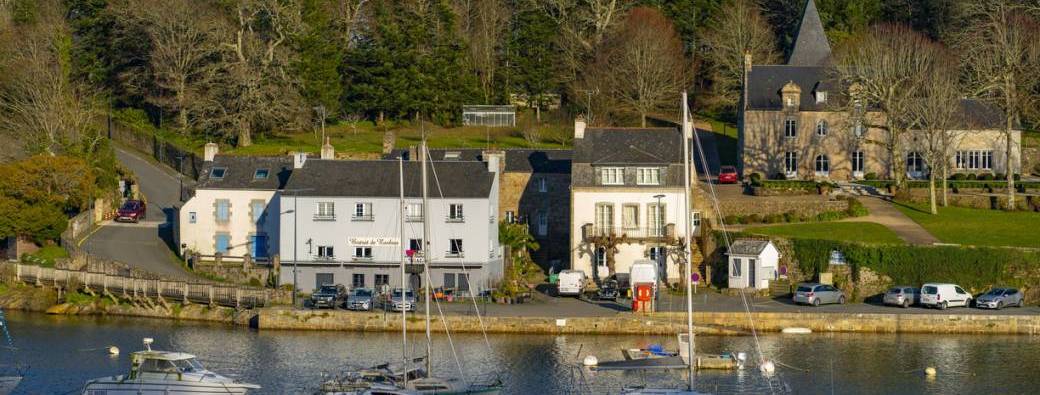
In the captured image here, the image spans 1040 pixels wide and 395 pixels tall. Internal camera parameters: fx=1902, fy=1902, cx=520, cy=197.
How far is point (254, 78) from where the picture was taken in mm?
108750

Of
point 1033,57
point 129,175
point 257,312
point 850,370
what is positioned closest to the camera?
point 850,370

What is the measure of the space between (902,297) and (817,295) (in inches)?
135

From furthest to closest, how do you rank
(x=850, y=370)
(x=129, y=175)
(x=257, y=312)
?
(x=129, y=175) → (x=257, y=312) → (x=850, y=370)

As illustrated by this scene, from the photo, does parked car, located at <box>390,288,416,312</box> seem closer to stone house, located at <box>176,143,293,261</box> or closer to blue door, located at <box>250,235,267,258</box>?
blue door, located at <box>250,235,267,258</box>

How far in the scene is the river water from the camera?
63.9 metres

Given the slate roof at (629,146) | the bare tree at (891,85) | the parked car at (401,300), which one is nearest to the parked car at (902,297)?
the slate roof at (629,146)

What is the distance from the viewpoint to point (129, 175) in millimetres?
101438

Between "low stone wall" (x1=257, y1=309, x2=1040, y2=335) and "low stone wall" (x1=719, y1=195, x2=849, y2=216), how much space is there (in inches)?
574

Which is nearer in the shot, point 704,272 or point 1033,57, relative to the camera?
point 704,272

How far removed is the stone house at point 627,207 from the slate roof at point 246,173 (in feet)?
44.7

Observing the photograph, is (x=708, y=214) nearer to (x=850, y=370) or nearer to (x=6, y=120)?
(x=850, y=370)

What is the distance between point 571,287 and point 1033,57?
4170cm

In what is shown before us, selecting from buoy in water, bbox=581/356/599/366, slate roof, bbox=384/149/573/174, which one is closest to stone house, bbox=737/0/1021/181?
slate roof, bbox=384/149/573/174

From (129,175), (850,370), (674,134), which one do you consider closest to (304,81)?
(129,175)
